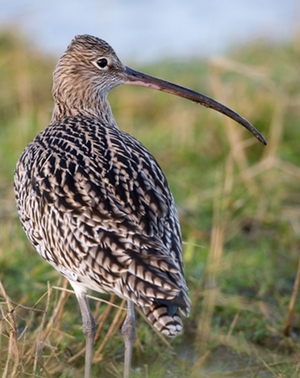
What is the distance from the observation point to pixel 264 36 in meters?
13.7

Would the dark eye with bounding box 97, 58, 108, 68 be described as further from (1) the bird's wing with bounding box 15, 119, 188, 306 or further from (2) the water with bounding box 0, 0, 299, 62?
(2) the water with bounding box 0, 0, 299, 62

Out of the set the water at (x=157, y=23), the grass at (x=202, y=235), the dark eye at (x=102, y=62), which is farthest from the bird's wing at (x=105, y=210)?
the water at (x=157, y=23)

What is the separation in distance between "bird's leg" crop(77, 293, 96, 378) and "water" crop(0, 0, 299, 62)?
6.92m

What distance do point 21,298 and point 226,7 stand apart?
32.8 ft

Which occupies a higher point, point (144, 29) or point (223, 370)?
point (144, 29)

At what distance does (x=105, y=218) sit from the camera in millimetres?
5355

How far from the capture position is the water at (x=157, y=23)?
1335 centimetres

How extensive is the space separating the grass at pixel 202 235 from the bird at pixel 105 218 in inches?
11.8

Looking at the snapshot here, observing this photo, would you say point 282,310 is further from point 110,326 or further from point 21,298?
point 21,298

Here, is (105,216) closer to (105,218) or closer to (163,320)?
(105,218)

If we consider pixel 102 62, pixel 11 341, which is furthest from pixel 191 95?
pixel 11 341

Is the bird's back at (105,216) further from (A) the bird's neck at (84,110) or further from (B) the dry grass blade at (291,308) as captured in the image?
(B) the dry grass blade at (291,308)

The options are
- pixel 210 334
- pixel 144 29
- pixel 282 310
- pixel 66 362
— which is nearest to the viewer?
pixel 66 362

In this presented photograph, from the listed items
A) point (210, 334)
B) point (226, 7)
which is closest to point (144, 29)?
point (226, 7)
